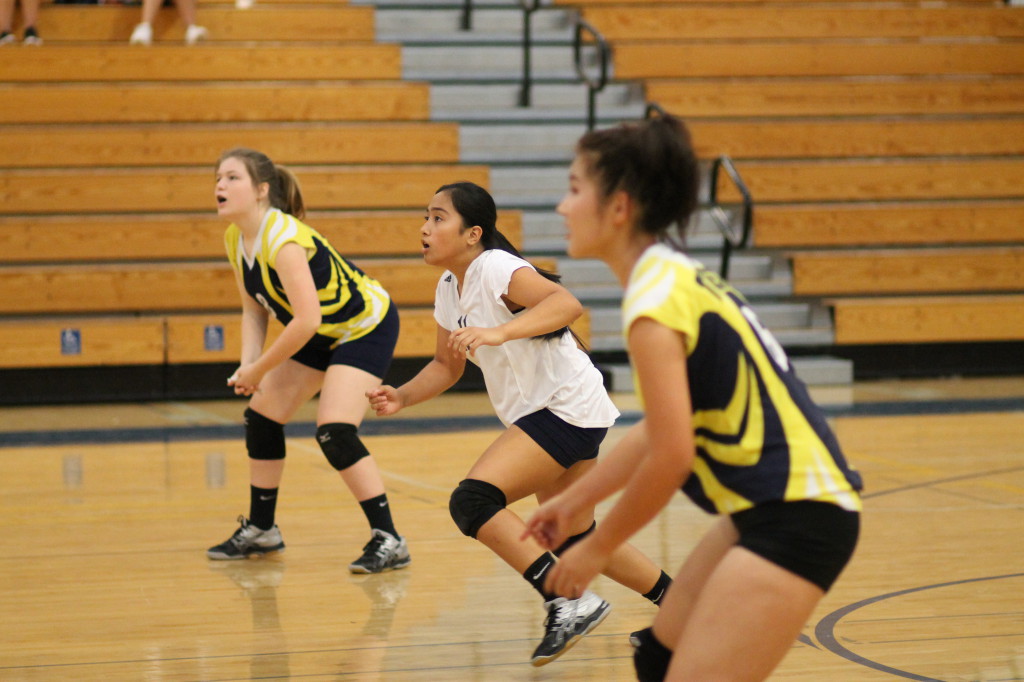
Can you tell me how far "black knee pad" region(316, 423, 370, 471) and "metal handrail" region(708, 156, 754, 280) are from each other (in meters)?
5.01

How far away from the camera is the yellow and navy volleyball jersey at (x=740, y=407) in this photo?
1.90 meters

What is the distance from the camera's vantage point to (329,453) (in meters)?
4.18

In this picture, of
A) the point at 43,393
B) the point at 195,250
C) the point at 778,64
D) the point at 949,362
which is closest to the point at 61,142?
the point at 195,250

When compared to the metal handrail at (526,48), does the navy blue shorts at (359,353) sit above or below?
below

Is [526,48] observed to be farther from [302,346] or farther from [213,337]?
[302,346]

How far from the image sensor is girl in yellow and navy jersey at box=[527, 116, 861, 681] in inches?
73.0

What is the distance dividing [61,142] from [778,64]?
539 centimetres

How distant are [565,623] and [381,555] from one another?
122cm

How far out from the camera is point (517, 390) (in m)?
3.28

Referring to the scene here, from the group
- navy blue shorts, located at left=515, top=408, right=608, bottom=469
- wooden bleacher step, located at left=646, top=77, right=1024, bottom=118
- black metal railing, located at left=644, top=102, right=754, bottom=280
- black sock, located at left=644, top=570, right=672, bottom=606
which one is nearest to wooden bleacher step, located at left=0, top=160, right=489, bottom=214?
black metal railing, located at left=644, top=102, right=754, bottom=280

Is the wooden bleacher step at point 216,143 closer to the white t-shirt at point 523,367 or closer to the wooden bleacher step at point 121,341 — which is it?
the wooden bleacher step at point 121,341

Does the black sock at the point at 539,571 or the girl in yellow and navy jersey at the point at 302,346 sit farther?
the girl in yellow and navy jersey at the point at 302,346

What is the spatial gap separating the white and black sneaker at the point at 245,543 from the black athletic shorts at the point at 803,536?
108 inches

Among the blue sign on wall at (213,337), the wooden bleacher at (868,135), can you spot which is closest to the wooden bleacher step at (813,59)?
the wooden bleacher at (868,135)
